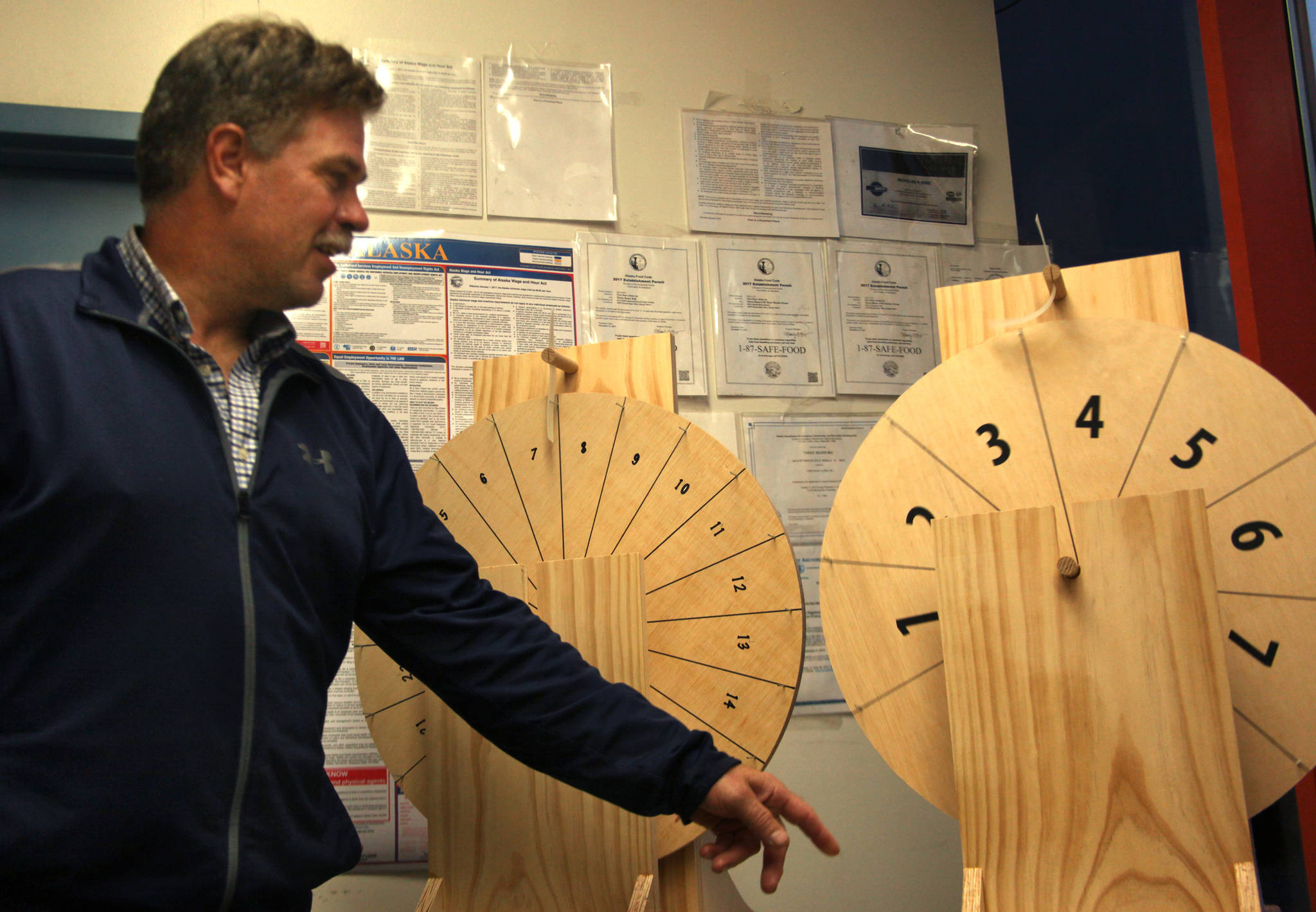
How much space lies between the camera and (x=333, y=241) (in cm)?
114

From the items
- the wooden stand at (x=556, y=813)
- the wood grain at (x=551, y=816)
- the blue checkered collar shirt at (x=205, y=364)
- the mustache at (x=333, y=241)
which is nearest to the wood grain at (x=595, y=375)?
the wooden stand at (x=556, y=813)

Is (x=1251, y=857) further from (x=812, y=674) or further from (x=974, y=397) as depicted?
(x=812, y=674)

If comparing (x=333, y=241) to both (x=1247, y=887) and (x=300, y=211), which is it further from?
(x=1247, y=887)

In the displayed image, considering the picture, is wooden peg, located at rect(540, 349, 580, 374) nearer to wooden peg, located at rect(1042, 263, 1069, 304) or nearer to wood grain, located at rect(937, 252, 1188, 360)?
wood grain, located at rect(937, 252, 1188, 360)

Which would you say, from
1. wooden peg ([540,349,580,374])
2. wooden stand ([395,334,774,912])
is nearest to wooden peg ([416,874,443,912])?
wooden stand ([395,334,774,912])

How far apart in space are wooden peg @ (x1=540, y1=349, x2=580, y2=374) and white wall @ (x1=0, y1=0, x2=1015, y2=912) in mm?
468

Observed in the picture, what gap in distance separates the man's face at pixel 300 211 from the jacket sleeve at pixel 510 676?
0.76 feet

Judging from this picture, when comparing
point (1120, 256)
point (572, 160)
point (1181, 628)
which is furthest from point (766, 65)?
point (1181, 628)

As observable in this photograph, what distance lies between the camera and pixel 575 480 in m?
1.44

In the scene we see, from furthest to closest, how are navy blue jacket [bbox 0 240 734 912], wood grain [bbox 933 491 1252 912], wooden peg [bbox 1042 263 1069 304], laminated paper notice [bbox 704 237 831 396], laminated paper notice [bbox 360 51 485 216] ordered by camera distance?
laminated paper notice [bbox 704 237 831 396] < laminated paper notice [bbox 360 51 485 216] < wooden peg [bbox 1042 263 1069 304] < wood grain [bbox 933 491 1252 912] < navy blue jacket [bbox 0 240 734 912]

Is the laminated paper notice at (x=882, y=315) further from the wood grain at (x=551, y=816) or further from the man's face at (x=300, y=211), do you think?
the man's face at (x=300, y=211)

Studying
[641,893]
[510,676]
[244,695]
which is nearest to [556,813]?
[641,893]

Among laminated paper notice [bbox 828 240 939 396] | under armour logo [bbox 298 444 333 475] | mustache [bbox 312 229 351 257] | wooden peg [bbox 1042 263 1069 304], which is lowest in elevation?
under armour logo [bbox 298 444 333 475]

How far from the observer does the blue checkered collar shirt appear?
100 cm
